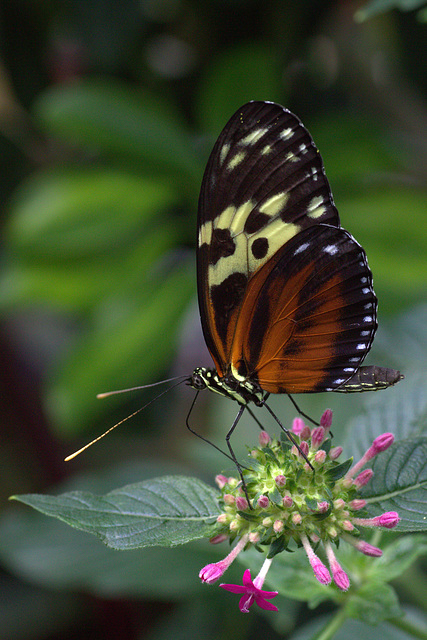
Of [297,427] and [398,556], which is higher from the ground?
[297,427]

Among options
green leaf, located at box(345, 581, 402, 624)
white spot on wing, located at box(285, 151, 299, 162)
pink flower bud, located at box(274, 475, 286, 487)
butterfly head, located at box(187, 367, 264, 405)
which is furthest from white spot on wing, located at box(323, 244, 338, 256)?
green leaf, located at box(345, 581, 402, 624)

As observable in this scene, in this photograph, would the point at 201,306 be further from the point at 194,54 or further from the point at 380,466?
the point at 194,54

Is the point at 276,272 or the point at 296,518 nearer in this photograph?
the point at 296,518

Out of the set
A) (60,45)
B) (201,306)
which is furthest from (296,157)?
(60,45)

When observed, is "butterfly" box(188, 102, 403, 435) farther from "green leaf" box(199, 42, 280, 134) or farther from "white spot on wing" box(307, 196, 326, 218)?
"green leaf" box(199, 42, 280, 134)

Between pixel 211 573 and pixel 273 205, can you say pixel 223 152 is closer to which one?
pixel 273 205

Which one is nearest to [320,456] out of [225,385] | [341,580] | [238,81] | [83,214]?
[341,580]
